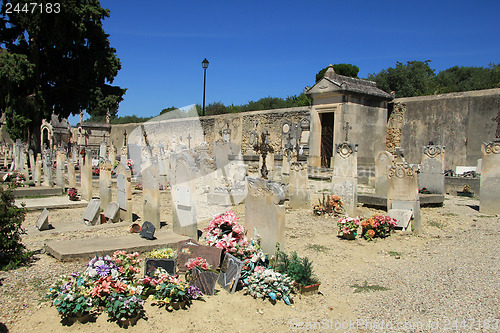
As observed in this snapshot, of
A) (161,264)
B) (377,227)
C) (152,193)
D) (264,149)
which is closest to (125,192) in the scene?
(152,193)

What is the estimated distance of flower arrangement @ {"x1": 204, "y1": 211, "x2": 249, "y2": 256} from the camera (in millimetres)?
4551

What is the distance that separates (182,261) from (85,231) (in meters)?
3.25

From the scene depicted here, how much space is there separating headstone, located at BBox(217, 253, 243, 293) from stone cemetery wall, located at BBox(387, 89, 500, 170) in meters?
11.8

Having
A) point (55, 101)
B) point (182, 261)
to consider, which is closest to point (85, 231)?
point (182, 261)

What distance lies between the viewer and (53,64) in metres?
22.4

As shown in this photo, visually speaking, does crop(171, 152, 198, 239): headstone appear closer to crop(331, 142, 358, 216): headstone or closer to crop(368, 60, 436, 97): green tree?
crop(331, 142, 358, 216): headstone

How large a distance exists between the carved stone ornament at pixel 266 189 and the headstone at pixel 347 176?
406cm

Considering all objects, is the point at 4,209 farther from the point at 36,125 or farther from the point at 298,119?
the point at 36,125

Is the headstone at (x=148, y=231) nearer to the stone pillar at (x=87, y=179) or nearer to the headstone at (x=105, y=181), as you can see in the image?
the headstone at (x=105, y=181)

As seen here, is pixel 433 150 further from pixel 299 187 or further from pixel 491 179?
pixel 299 187

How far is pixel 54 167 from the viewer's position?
14.5 m

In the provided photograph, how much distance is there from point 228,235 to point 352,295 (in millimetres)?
1669

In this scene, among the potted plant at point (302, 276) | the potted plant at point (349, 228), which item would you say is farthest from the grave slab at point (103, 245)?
the potted plant at point (349, 228)

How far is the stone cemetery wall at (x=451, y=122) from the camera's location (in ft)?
41.4
